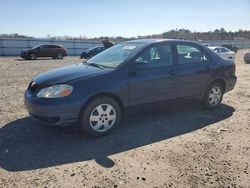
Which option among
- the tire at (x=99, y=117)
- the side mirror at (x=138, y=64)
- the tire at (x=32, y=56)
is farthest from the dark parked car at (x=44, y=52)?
the tire at (x=99, y=117)

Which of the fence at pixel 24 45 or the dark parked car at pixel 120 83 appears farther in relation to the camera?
the fence at pixel 24 45

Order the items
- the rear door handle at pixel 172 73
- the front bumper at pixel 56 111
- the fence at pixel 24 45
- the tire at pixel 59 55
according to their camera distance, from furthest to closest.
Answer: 1. the fence at pixel 24 45
2. the tire at pixel 59 55
3. the rear door handle at pixel 172 73
4. the front bumper at pixel 56 111

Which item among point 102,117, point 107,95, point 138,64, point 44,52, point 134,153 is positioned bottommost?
point 134,153

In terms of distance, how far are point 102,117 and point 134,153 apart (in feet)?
3.17

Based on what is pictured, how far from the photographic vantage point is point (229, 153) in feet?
15.4

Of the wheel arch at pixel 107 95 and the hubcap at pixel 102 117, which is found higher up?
the wheel arch at pixel 107 95

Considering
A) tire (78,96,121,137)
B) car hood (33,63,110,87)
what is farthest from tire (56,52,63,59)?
tire (78,96,121,137)

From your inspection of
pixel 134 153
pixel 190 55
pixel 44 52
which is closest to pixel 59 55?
pixel 44 52

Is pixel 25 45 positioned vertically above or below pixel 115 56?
above

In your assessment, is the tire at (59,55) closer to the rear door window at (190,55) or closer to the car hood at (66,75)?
the rear door window at (190,55)

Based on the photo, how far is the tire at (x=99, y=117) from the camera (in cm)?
498

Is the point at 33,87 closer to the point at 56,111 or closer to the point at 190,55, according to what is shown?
the point at 56,111

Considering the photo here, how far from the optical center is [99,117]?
16.9ft

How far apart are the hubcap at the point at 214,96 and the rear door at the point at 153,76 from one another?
1.34 metres
